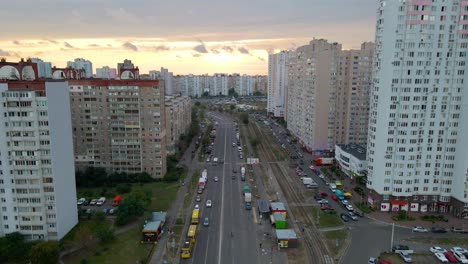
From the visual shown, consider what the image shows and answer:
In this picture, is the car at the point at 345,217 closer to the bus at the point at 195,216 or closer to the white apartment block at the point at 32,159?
the bus at the point at 195,216

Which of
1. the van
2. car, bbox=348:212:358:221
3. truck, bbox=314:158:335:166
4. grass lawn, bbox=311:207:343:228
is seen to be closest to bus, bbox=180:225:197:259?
grass lawn, bbox=311:207:343:228

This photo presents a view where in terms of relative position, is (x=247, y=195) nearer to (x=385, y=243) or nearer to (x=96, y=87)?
(x=385, y=243)

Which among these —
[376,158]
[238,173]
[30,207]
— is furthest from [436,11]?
[30,207]

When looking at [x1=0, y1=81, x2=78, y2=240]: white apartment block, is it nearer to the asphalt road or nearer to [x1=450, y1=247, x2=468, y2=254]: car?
the asphalt road

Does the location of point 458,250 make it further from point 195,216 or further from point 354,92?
point 354,92

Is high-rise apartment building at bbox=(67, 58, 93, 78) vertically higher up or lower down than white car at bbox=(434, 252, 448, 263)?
higher up

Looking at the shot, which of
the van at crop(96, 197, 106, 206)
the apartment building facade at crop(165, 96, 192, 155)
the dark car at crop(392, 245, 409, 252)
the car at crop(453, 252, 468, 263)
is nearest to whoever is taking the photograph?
the car at crop(453, 252, 468, 263)

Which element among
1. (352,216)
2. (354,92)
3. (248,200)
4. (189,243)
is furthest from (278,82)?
(189,243)
